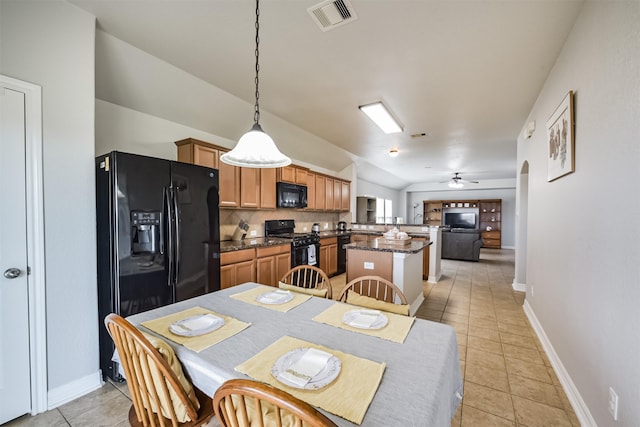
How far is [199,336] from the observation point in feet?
3.95

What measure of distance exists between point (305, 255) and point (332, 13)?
3.32 meters

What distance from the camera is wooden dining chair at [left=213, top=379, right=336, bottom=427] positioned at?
59cm

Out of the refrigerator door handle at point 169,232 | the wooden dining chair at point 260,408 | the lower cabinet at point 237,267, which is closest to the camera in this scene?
the wooden dining chair at point 260,408

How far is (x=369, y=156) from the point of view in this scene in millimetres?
6352

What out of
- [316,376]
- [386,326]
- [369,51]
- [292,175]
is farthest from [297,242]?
[316,376]

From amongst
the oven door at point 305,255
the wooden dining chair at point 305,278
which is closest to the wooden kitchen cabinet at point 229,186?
the oven door at point 305,255

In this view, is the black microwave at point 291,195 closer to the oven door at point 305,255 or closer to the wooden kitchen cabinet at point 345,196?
the oven door at point 305,255

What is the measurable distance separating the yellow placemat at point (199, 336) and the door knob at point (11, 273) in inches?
41.3

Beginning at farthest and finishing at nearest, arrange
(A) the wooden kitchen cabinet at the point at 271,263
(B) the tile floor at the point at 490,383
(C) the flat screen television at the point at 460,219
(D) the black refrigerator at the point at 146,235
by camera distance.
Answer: (C) the flat screen television at the point at 460,219, (A) the wooden kitchen cabinet at the point at 271,263, (D) the black refrigerator at the point at 146,235, (B) the tile floor at the point at 490,383

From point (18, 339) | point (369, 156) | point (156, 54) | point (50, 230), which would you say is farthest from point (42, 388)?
point (369, 156)

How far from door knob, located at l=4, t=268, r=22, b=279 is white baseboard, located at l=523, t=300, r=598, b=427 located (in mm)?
3590

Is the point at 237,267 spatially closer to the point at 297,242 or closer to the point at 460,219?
the point at 297,242

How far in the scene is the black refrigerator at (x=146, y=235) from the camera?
76.2 inches

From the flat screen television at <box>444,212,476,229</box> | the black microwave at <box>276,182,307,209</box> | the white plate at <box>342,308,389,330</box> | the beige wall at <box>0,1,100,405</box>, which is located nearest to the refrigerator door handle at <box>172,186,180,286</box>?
the beige wall at <box>0,1,100,405</box>
